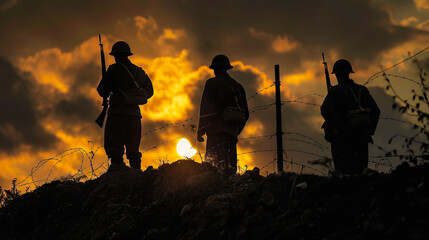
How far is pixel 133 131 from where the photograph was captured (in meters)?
10.6

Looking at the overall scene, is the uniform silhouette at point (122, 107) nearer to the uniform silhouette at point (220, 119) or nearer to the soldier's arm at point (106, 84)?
the soldier's arm at point (106, 84)

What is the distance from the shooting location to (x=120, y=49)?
35.1ft

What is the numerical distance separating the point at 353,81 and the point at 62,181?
5.17 m

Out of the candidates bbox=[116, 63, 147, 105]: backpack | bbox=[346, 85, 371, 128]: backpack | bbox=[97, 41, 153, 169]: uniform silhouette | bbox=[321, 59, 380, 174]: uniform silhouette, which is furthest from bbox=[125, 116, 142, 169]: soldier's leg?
bbox=[346, 85, 371, 128]: backpack

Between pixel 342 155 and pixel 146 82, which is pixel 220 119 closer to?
pixel 146 82

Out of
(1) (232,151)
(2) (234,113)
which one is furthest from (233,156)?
(2) (234,113)

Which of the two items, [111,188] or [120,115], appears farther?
[120,115]

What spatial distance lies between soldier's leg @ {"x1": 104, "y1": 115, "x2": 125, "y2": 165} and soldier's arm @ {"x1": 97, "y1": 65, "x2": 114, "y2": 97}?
0.46m

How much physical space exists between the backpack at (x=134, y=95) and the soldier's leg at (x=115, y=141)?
0.36 meters

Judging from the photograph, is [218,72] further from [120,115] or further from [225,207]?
[225,207]

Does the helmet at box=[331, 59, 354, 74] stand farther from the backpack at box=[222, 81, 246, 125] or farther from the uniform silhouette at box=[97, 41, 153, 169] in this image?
the uniform silhouette at box=[97, 41, 153, 169]

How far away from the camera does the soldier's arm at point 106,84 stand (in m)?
10.6

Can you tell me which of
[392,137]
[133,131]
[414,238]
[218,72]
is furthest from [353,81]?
[414,238]

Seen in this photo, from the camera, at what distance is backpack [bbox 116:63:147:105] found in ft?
34.3
